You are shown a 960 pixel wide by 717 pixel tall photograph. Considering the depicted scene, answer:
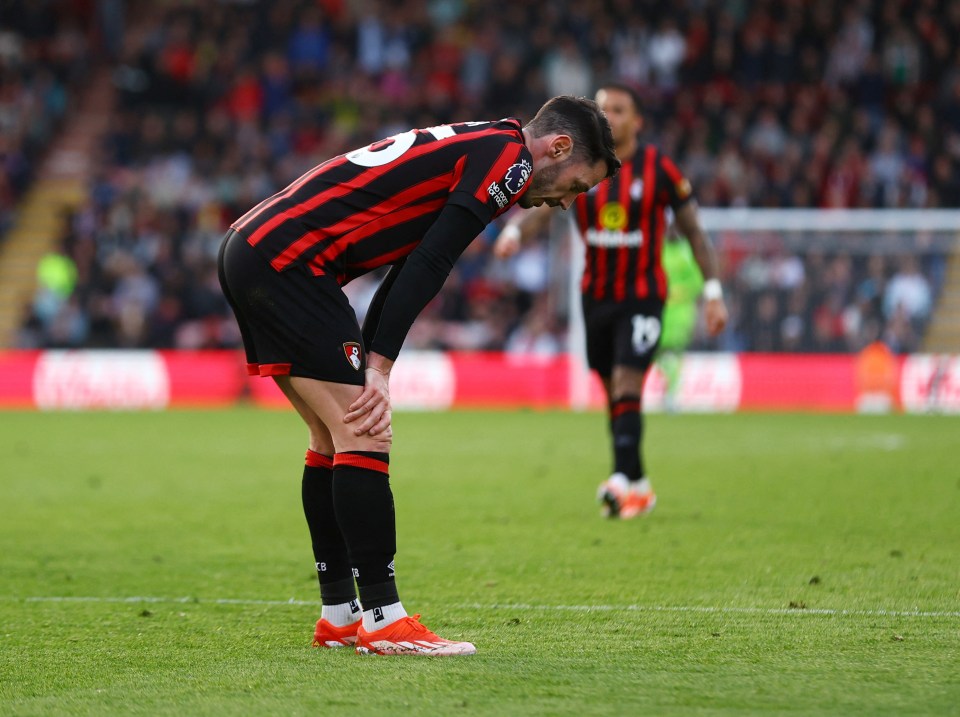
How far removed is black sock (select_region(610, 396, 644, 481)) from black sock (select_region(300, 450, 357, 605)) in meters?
3.57

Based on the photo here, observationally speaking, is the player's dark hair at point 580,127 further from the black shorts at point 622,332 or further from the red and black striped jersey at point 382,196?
the black shorts at point 622,332

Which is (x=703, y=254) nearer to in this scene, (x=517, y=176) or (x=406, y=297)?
(x=517, y=176)

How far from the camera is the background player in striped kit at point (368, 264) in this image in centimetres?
439

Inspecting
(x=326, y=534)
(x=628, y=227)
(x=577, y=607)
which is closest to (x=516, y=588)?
(x=577, y=607)

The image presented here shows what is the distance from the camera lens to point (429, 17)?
26438 mm

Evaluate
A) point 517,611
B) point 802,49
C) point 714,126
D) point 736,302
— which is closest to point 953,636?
point 517,611

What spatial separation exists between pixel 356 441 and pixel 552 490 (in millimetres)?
5450

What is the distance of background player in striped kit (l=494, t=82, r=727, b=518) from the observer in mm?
8273

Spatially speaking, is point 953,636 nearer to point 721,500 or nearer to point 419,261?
point 419,261

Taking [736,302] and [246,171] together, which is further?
[246,171]

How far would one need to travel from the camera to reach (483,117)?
24406 mm

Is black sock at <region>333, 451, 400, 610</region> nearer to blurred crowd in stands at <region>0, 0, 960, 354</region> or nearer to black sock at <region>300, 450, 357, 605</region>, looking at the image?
black sock at <region>300, 450, 357, 605</region>

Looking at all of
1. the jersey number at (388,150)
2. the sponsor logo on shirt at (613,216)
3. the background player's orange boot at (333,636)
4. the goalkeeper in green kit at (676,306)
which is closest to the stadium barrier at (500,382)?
the goalkeeper in green kit at (676,306)

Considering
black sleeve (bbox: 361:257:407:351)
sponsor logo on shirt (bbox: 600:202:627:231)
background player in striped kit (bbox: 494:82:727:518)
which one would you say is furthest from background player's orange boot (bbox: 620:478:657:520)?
black sleeve (bbox: 361:257:407:351)
